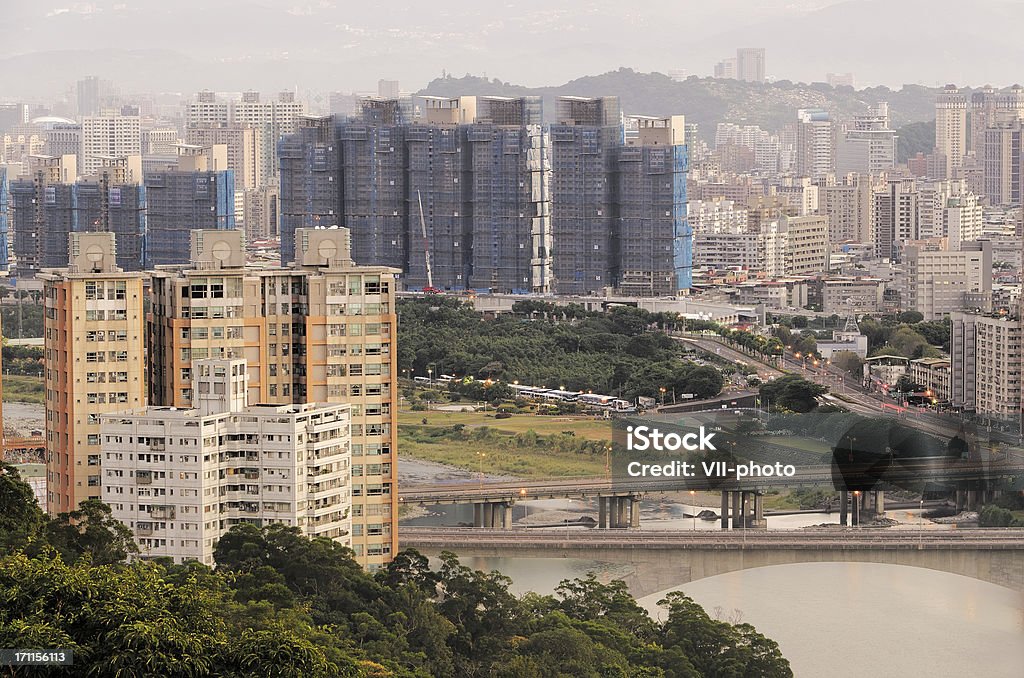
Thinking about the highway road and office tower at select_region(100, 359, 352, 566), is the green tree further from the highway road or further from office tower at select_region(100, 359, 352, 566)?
the highway road

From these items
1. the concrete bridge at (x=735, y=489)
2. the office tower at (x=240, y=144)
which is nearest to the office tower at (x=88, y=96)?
the office tower at (x=240, y=144)

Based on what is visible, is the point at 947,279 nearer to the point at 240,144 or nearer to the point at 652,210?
the point at 652,210

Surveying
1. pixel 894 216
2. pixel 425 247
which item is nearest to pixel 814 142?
pixel 894 216

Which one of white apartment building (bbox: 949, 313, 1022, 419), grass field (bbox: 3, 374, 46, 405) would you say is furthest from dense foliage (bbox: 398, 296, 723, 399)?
grass field (bbox: 3, 374, 46, 405)

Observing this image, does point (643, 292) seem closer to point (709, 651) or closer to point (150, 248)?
point (150, 248)

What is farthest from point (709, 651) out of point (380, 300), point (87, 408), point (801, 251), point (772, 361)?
point (801, 251)

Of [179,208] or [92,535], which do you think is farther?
[179,208]
